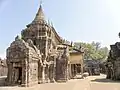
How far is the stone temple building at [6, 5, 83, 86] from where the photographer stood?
20.7 meters

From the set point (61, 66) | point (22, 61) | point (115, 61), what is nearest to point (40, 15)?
point (61, 66)

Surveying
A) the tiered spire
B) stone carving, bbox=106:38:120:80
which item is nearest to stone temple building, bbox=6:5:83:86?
the tiered spire

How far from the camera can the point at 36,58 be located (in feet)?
74.8

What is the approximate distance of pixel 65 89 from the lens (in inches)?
691

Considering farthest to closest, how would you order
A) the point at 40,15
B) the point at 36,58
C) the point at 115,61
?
the point at 40,15
the point at 115,61
the point at 36,58

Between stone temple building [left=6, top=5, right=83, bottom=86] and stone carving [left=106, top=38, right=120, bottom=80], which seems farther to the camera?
stone carving [left=106, top=38, right=120, bottom=80]

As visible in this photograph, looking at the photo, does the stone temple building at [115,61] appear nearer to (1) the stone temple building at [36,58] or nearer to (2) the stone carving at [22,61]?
(1) the stone temple building at [36,58]

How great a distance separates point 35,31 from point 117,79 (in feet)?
43.9

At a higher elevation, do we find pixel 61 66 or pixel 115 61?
pixel 115 61

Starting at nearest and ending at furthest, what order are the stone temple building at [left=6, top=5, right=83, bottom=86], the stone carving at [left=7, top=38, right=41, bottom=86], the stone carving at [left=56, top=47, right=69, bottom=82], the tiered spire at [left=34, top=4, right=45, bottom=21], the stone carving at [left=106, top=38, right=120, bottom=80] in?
the stone carving at [left=7, top=38, right=41, bottom=86] → the stone temple building at [left=6, top=5, right=83, bottom=86] → the stone carving at [left=56, top=47, right=69, bottom=82] → the stone carving at [left=106, top=38, right=120, bottom=80] → the tiered spire at [left=34, top=4, right=45, bottom=21]

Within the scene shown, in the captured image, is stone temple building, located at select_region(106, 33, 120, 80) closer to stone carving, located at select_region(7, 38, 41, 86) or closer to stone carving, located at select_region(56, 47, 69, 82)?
stone carving, located at select_region(56, 47, 69, 82)

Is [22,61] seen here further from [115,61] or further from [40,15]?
[115,61]

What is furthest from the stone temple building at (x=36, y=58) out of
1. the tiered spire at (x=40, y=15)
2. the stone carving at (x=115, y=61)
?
the stone carving at (x=115, y=61)

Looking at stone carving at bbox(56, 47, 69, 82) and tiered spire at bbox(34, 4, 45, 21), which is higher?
tiered spire at bbox(34, 4, 45, 21)
